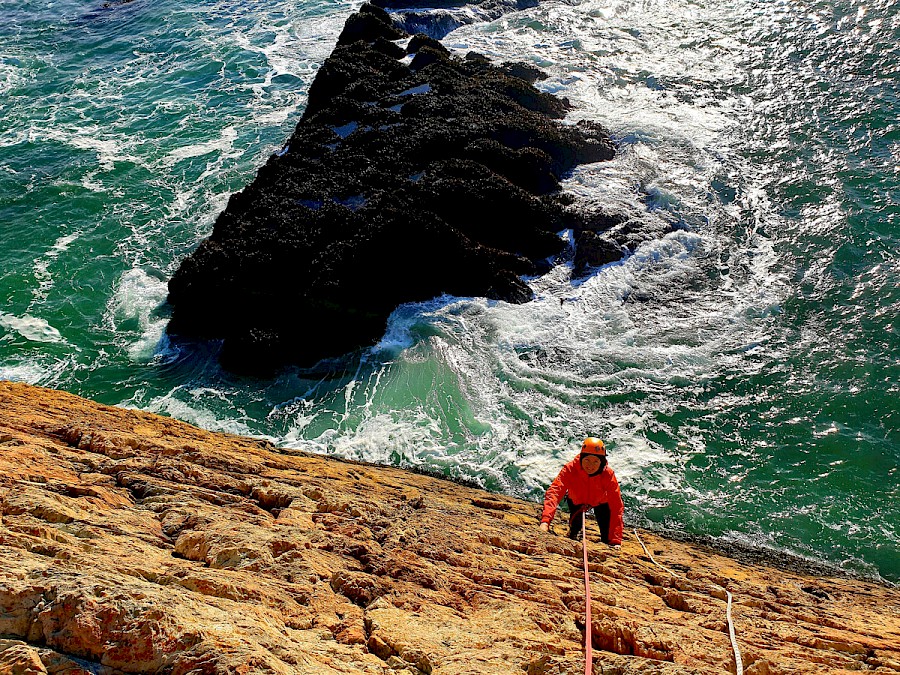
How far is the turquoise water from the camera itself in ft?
42.1

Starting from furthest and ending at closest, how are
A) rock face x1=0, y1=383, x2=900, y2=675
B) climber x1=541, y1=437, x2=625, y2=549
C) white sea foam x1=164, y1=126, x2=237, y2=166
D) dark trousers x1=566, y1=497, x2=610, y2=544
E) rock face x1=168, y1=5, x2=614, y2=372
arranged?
white sea foam x1=164, y1=126, x2=237, y2=166 < rock face x1=168, y1=5, x2=614, y2=372 < dark trousers x1=566, y1=497, x2=610, y2=544 < climber x1=541, y1=437, x2=625, y2=549 < rock face x1=0, y1=383, x2=900, y2=675

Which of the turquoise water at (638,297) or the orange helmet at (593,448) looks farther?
the turquoise water at (638,297)

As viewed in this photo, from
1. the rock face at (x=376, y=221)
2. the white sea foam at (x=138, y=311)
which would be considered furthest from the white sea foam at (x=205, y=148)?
the white sea foam at (x=138, y=311)

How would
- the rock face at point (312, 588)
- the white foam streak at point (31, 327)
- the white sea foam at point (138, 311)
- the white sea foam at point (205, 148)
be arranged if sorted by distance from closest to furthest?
the rock face at point (312, 588) < the white sea foam at point (138, 311) < the white foam streak at point (31, 327) < the white sea foam at point (205, 148)

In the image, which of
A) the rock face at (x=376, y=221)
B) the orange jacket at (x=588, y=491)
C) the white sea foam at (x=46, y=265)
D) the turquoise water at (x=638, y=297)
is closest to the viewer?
the orange jacket at (x=588, y=491)

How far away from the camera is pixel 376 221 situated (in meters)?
16.9

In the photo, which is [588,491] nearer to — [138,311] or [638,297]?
[638,297]

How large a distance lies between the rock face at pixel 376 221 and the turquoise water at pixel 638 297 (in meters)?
0.85

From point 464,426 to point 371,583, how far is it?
837 cm

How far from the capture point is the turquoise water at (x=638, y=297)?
505 inches

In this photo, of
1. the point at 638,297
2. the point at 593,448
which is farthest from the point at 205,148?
the point at 593,448

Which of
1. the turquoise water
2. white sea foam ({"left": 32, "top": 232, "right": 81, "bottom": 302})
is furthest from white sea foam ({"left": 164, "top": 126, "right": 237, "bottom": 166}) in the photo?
white sea foam ({"left": 32, "top": 232, "right": 81, "bottom": 302})

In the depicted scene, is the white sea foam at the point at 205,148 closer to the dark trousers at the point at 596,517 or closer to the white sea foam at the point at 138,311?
the white sea foam at the point at 138,311

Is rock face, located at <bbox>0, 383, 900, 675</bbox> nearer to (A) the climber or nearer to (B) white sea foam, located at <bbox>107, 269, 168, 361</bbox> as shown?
(A) the climber
